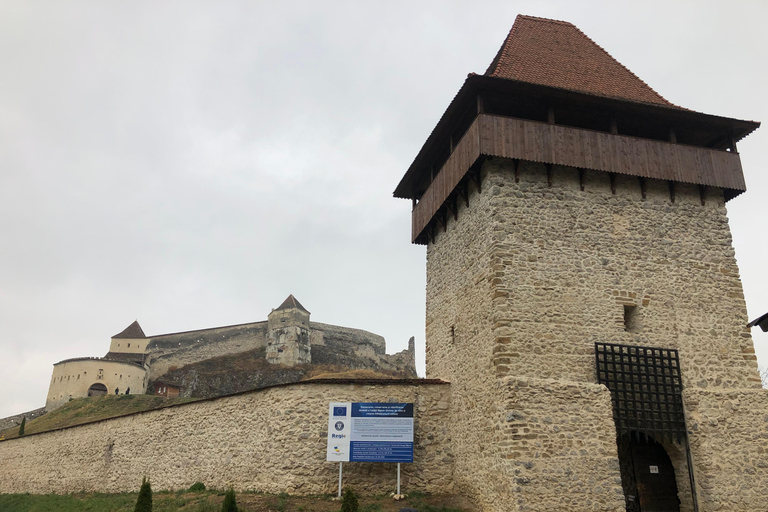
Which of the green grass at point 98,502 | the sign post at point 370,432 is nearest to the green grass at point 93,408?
the green grass at point 98,502

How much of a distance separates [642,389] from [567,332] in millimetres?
1814

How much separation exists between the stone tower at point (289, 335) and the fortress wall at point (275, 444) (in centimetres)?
2261

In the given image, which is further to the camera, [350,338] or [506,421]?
[350,338]

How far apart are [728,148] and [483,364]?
26.4 ft

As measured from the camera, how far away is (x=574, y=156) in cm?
1161

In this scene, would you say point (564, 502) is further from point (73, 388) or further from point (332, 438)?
point (73, 388)

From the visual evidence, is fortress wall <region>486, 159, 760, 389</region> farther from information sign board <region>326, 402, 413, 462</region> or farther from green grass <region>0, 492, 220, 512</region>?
green grass <region>0, 492, 220, 512</region>

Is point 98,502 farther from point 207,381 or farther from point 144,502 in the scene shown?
point 207,381

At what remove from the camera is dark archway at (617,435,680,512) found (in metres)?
11.0

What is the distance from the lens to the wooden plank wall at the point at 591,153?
37.2ft

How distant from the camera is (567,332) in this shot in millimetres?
10727

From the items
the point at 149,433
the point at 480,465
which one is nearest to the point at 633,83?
the point at 480,465

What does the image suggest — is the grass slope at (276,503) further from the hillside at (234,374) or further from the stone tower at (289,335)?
the stone tower at (289,335)

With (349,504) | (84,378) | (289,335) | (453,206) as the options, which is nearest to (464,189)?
(453,206)
